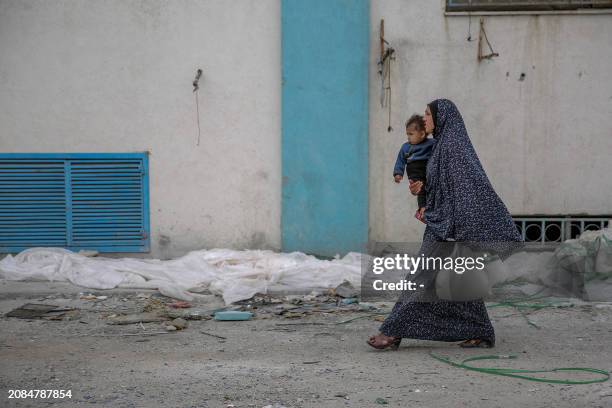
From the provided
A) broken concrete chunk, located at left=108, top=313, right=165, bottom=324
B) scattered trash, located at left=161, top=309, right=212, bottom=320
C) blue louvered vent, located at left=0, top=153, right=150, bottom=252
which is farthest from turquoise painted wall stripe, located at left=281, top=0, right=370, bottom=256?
broken concrete chunk, located at left=108, top=313, right=165, bottom=324

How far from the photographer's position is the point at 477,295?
Answer: 4918 millimetres

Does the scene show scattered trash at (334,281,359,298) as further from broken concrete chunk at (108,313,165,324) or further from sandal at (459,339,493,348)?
sandal at (459,339,493,348)

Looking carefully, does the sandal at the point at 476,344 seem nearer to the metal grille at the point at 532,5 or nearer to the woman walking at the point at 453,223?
the woman walking at the point at 453,223

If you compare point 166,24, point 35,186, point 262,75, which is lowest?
point 35,186

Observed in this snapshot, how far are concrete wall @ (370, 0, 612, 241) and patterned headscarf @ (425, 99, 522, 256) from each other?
3.29 m

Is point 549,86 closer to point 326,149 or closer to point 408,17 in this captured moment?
point 408,17

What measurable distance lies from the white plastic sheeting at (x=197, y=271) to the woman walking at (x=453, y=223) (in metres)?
2.27

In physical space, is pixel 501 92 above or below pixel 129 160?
above

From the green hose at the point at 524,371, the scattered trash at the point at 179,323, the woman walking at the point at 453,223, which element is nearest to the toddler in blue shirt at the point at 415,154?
the woman walking at the point at 453,223

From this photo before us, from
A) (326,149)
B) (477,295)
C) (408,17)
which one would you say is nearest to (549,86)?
(408,17)

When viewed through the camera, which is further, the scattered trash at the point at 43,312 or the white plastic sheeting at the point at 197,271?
the white plastic sheeting at the point at 197,271

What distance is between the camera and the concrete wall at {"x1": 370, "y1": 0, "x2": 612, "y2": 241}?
8.13 m

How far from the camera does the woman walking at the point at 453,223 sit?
4.85 meters

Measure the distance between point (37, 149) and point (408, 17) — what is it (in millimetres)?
4435
